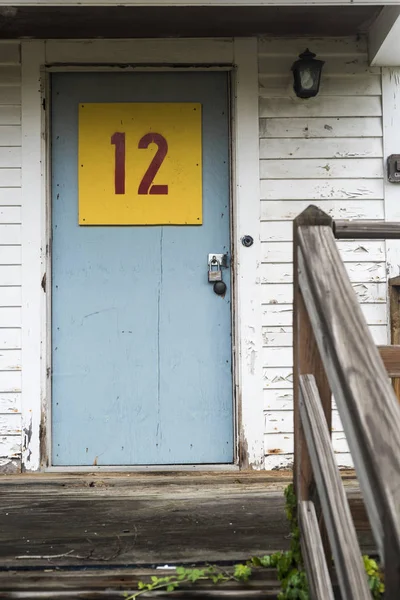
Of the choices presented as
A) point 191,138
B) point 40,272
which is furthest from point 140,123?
point 40,272

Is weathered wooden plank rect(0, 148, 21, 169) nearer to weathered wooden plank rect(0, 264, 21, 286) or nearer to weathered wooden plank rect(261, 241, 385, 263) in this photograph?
weathered wooden plank rect(0, 264, 21, 286)

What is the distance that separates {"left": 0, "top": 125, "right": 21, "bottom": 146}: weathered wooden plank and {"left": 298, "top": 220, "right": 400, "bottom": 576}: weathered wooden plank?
237cm

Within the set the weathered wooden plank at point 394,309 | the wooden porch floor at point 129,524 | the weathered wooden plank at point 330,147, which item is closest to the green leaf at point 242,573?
the wooden porch floor at point 129,524

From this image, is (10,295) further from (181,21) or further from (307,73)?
(307,73)

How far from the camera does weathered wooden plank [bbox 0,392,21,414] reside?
10.3 ft

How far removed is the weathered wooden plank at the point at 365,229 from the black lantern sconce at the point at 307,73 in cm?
187

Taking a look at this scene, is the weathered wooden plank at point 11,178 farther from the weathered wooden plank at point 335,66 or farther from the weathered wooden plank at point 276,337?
the weathered wooden plank at point 276,337

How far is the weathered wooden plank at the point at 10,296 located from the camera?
3.17 m

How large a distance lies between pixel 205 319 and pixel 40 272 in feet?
3.26

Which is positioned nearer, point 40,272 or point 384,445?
point 384,445

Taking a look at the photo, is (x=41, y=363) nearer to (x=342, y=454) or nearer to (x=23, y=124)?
(x=23, y=124)

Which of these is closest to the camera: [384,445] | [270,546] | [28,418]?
[384,445]

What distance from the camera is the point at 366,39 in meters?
3.28

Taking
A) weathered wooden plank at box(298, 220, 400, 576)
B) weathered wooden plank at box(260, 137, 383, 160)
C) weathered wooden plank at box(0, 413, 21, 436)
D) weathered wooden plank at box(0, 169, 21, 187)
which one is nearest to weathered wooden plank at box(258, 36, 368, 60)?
weathered wooden plank at box(260, 137, 383, 160)
